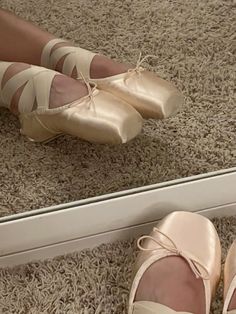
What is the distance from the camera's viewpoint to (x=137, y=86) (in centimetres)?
100

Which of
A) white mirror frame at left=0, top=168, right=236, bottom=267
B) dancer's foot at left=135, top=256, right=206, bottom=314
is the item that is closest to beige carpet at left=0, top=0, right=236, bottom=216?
white mirror frame at left=0, top=168, right=236, bottom=267

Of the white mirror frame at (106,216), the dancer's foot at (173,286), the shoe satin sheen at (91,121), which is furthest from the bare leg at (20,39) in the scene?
the dancer's foot at (173,286)

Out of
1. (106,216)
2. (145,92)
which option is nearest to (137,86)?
(145,92)

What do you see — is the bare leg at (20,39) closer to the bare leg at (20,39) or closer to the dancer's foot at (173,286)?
the bare leg at (20,39)

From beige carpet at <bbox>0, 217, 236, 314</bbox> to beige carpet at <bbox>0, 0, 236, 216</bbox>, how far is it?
0.09 metres

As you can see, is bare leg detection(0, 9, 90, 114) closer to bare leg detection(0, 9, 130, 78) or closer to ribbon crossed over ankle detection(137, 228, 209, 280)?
bare leg detection(0, 9, 130, 78)

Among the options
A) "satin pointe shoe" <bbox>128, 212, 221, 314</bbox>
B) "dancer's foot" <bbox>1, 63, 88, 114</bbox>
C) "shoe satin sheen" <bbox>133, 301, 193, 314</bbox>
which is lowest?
"shoe satin sheen" <bbox>133, 301, 193, 314</bbox>

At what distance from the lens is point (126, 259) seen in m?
1.02

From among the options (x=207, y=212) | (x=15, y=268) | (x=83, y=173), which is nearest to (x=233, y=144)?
(x=207, y=212)

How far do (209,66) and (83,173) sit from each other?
0.25m

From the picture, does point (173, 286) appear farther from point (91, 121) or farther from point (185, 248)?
point (91, 121)

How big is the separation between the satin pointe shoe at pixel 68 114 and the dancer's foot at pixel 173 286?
186 millimetres

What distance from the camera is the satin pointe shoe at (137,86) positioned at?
3.24ft

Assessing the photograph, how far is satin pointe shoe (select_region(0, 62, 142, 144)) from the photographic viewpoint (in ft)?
3.16
